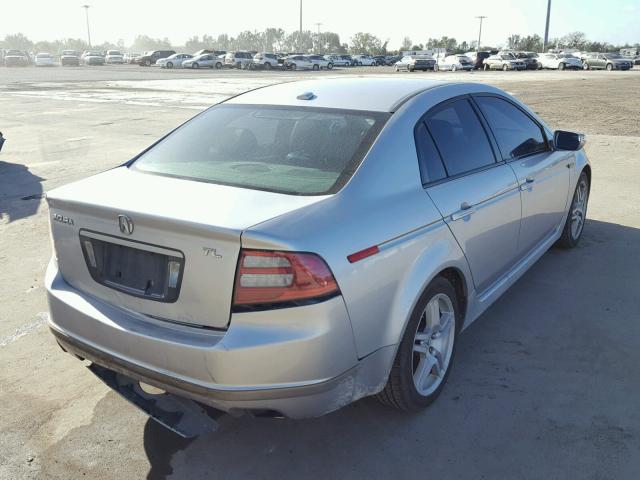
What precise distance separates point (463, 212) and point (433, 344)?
75 centimetres

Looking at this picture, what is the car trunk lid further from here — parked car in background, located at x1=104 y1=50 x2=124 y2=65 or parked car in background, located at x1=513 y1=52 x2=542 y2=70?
parked car in background, located at x1=104 y1=50 x2=124 y2=65

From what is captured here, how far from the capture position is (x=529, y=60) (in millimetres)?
50688

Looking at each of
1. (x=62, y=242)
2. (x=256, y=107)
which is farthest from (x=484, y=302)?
(x=62, y=242)

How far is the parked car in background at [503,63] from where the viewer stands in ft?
164

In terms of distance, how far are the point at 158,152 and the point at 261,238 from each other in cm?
154

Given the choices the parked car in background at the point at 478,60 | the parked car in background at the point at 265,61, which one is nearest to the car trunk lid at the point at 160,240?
the parked car in background at the point at 478,60

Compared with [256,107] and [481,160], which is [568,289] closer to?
[481,160]

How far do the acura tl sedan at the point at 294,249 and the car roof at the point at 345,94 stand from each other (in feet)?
0.06

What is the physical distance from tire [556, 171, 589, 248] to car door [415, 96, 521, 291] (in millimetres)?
1606

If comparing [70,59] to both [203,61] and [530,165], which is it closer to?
[203,61]

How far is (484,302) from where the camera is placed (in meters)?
3.75

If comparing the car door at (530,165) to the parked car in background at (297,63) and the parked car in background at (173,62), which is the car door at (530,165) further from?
the parked car in background at (173,62)

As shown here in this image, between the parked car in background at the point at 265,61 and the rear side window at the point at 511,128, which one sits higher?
the parked car in background at the point at 265,61

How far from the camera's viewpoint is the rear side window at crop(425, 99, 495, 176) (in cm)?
346
